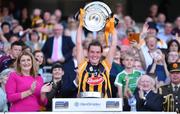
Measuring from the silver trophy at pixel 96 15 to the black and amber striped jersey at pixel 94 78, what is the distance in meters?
0.53

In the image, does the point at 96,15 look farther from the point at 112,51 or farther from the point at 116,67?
the point at 116,67

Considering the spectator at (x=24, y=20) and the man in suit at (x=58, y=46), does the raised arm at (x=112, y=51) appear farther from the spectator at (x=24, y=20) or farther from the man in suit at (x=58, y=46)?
the spectator at (x=24, y=20)

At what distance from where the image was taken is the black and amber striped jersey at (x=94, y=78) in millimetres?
9734

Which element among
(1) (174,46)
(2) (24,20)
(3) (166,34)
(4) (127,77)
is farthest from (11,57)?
(2) (24,20)

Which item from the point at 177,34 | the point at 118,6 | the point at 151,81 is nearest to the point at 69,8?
the point at 118,6

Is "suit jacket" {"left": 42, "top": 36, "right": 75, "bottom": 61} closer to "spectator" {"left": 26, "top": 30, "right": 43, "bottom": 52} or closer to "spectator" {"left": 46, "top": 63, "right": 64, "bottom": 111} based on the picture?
"spectator" {"left": 26, "top": 30, "right": 43, "bottom": 52}

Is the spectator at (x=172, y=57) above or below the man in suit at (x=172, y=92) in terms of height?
above

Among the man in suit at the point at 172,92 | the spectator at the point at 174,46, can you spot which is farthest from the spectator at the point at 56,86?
the spectator at the point at 174,46

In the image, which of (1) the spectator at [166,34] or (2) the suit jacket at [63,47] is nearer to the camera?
(2) the suit jacket at [63,47]

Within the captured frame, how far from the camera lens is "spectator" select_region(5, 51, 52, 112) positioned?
966 centimetres

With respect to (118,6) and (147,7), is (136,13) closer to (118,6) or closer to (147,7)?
(147,7)

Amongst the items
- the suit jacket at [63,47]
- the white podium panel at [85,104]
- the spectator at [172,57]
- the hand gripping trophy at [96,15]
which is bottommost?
the white podium panel at [85,104]

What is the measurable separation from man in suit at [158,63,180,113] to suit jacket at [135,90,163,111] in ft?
0.29

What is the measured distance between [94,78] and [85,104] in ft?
2.95
